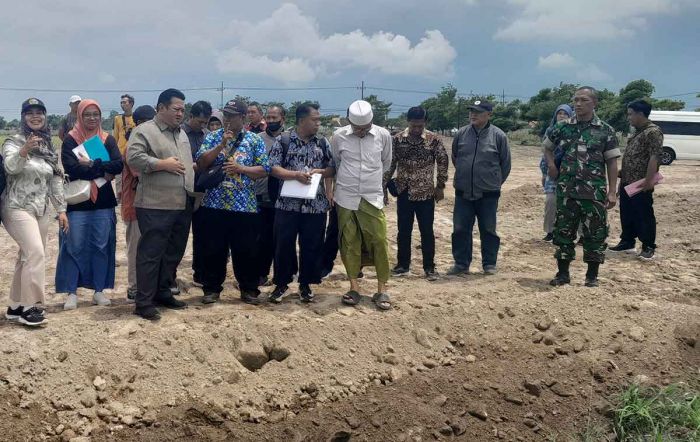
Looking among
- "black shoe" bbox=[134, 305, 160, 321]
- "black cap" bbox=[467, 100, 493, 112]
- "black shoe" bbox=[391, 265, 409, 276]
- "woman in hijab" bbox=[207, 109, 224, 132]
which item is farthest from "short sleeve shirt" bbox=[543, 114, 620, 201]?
"black shoe" bbox=[134, 305, 160, 321]

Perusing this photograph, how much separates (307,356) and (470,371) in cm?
128

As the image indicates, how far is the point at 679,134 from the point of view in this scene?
20656mm

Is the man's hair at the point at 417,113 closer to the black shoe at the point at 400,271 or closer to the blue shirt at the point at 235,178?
the black shoe at the point at 400,271

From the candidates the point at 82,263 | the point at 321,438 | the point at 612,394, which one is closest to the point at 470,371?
the point at 612,394

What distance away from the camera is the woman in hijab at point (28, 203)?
4.20 meters

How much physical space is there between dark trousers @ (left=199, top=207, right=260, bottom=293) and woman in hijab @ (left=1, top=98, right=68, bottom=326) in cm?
123

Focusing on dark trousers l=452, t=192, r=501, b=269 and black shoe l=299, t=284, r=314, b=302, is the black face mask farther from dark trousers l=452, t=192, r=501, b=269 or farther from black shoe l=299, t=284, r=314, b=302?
dark trousers l=452, t=192, r=501, b=269

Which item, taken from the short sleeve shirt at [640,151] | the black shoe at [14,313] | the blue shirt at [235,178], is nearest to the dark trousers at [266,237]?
the blue shirt at [235,178]

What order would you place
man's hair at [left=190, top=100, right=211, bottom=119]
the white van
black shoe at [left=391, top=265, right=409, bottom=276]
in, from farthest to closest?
the white van, black shoe at [left=391, top=265, right=409, bottom=276], man's hair at [left=190, top=100, right=211, bottom=119]

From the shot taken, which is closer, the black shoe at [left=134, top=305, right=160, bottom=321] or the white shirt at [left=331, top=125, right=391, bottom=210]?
the black shoe at [left=134, top=305, right=160, bottom=321]

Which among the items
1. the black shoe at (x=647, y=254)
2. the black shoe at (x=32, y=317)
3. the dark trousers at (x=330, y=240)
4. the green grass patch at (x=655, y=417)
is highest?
the dark trousers at (x=330, y=240)

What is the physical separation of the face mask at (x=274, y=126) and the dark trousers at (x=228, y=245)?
1196mm

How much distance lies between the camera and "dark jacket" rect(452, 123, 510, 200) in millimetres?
6168

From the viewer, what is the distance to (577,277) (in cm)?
649
